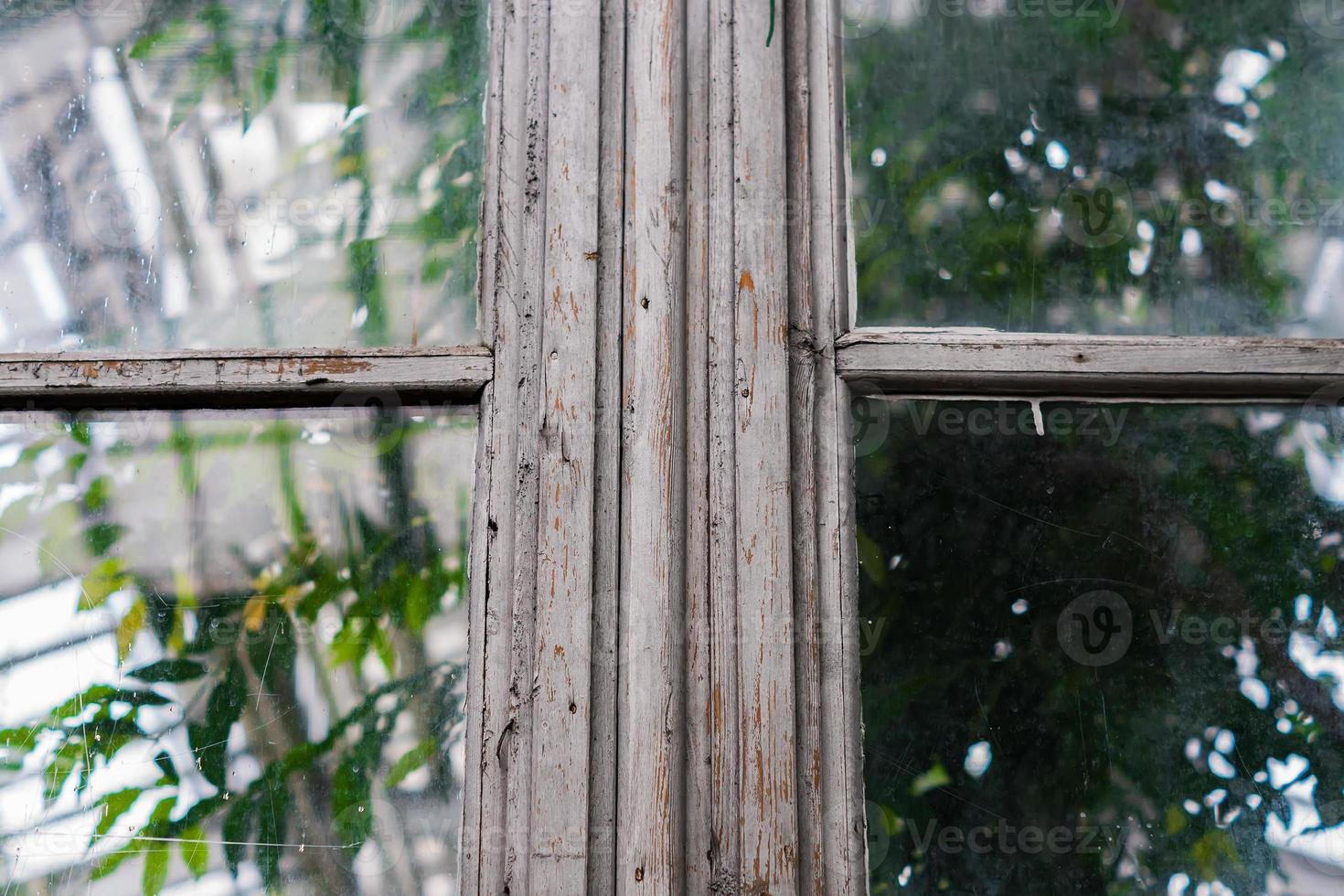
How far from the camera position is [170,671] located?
798 mm

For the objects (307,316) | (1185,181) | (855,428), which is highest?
(1185,181)

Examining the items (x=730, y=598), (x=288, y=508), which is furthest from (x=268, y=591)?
(x=730, y=598)

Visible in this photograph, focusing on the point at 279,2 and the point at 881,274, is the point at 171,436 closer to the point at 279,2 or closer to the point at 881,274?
the point at 279,2

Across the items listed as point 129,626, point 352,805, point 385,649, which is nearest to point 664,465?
point 385,649

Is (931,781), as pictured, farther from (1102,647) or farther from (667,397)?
(667,397)

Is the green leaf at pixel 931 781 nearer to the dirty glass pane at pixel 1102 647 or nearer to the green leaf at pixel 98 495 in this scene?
the dirty glass pane at pixel 1102 647

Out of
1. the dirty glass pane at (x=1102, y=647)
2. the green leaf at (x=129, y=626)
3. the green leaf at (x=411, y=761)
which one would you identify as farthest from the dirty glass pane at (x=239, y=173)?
the dirty glass pane at (x=1102, y=647)

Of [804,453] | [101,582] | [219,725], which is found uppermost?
[804,453]

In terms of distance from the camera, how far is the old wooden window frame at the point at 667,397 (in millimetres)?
706

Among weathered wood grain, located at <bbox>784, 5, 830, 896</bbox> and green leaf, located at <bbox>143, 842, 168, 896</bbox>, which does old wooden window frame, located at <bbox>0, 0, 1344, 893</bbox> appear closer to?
weathered wood grain, located at <bbox>784, 5, 830, 896</bbox>

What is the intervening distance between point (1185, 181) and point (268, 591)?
101 centimetres

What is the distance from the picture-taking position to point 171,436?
84 cm

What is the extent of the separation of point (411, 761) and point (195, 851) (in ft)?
0.68

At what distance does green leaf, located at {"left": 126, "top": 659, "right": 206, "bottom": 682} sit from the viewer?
0.80m
